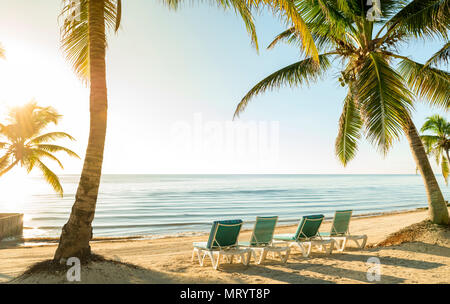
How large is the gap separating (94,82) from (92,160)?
1.37 meters

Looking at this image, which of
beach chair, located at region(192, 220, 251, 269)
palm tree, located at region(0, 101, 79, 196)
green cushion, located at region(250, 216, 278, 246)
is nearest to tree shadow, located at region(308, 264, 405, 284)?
green cushion, located at region(250, 216, 278, 246)

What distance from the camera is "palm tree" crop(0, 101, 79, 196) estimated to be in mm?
16203

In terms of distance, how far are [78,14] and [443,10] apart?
7.30 m

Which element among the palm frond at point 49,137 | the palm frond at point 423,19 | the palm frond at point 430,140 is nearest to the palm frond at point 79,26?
the palm frond at point 423,19

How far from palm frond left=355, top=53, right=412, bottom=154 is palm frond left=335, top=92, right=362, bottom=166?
2620 mm

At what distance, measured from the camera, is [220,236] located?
652cm

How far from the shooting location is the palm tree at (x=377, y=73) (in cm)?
687

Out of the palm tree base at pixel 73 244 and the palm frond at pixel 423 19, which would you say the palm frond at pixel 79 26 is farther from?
the palm frond at pixel 423 19

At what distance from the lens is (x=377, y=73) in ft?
23.3

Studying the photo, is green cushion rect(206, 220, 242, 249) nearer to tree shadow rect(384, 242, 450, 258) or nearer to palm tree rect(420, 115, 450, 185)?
tree shadow rect(384, 242, 450, 258)

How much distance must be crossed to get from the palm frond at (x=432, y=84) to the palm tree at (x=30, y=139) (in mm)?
15534

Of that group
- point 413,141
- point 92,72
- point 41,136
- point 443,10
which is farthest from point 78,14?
point 41,136
